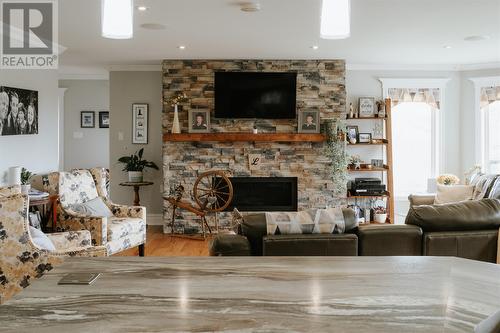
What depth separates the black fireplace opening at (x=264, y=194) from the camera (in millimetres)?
7500

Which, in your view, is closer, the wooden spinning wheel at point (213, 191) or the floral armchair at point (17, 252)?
the floral armchair at point (17, 252)

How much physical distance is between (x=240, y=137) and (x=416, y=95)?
295cm

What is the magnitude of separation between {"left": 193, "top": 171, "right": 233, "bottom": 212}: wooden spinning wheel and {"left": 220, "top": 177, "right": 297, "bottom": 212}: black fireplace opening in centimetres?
24

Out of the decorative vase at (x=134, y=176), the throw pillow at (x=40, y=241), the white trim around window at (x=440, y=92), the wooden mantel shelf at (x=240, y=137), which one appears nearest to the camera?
the throw pillow at (x=40, y=241)

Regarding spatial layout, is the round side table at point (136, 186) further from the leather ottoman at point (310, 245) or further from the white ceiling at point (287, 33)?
the leather ottoman at point (310, 245)

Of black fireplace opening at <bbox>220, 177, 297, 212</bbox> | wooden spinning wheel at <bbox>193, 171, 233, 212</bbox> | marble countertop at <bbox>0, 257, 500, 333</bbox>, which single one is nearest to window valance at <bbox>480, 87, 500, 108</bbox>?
black fireplace opening at <bbox>220, 177, 297, 212</bbox>

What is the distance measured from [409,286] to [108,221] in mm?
4251

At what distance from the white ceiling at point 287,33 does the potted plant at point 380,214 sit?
221cm

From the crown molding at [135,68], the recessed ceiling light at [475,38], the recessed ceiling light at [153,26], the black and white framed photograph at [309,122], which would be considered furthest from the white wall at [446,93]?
the recessed ceiling light at [153,26]

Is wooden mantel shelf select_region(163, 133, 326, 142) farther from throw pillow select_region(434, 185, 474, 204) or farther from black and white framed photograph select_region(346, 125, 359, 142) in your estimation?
throw pillow select_region(434, 185, 474, 204)

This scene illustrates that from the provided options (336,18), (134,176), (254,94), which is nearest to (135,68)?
(134,176)

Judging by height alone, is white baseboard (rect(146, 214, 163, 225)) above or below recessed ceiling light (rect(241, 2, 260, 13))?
below

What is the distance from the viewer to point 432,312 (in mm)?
1280

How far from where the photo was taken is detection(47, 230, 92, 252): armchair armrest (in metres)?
4.10
